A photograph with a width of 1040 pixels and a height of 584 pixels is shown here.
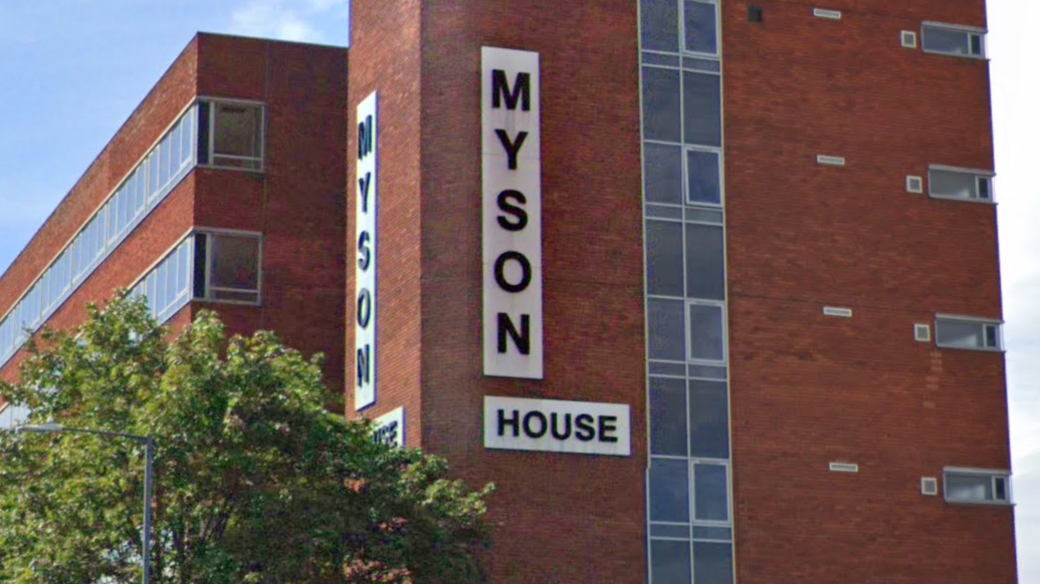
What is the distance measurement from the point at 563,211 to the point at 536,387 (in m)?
4.13

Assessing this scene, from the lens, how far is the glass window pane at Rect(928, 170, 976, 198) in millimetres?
52562

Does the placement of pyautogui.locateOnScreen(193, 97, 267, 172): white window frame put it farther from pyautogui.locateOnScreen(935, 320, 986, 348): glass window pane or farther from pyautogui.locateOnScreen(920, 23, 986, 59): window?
pyautogui.locateOnScreen(935, 320, 986, 348): glass window pane

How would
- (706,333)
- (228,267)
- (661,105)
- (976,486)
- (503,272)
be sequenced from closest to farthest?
(503,272)
(706,333)
(661,105)
(976,486)
(228,267)

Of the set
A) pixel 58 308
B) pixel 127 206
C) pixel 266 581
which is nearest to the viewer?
pixel 266 581

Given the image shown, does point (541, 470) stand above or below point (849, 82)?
below

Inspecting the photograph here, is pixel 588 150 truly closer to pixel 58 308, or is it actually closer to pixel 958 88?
pixel 958 88

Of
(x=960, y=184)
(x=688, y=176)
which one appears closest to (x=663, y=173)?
(x=688, y=176)

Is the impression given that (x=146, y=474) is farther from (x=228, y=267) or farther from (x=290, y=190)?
(x=290, y=190)

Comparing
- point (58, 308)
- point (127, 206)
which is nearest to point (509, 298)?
point (127, 206)

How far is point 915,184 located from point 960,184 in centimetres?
144

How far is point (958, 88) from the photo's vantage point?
53438 mm

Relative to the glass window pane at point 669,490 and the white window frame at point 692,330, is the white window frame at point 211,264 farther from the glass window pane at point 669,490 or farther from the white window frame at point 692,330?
the glass window pane at point 669,490

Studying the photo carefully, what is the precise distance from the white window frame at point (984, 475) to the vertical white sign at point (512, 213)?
1067cm

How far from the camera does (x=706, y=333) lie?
162ft
